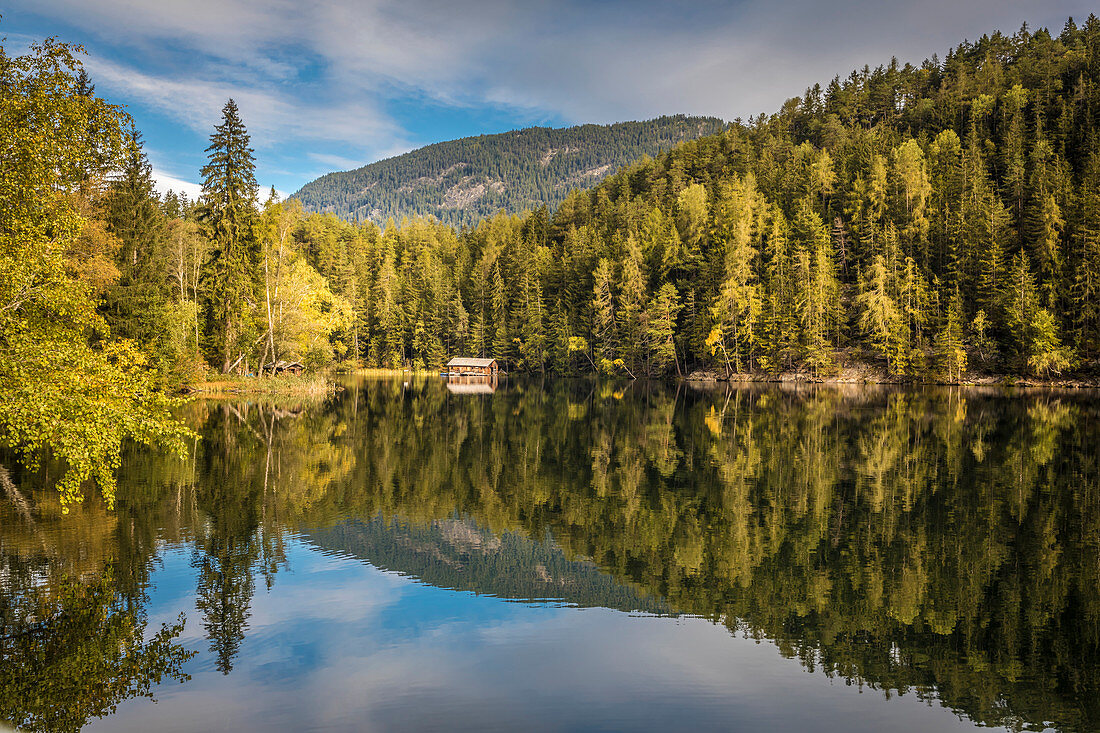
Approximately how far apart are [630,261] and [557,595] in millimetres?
84076

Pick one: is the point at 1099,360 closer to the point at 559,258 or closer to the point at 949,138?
the point at 949,138

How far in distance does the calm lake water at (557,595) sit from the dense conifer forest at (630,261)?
2.56 meters

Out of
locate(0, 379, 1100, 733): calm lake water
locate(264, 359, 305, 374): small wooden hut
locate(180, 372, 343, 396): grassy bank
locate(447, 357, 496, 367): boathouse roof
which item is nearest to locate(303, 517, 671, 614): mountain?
locate(0, 379, 1100, 733): calm lake water

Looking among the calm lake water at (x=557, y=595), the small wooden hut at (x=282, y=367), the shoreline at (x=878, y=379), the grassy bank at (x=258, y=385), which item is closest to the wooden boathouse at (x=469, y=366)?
the shoreline at (x=878, y=379)

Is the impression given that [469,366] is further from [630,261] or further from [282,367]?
[282,367]

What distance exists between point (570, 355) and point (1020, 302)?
56000mm

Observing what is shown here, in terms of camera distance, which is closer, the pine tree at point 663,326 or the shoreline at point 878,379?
the shoreline at point 878,379

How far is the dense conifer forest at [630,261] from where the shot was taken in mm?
12750

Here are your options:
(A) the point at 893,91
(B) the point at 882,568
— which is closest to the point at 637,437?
(B) the point at 882,568

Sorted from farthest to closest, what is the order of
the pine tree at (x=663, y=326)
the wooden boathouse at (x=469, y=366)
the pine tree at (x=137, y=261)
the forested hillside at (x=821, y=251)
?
1. the wooden boathouse at (x=469, y=366)
2. the pine tree at (x=663, y=326)
3. the forested hillside at (x=821, y=251)
4. the pine tree at (x=137, y=261)

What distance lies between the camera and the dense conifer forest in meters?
12.8

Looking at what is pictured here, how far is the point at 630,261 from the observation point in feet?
306

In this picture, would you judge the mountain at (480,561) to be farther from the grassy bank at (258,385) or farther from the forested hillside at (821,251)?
the forested hillside at (821,251)

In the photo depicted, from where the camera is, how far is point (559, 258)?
374ft
